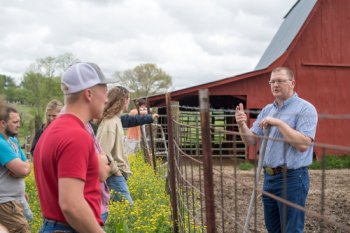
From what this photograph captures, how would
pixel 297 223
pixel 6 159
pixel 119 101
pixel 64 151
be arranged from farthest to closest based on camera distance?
pixel 119 101
pixel 6 159
pixel 297 223
pixel 64 151

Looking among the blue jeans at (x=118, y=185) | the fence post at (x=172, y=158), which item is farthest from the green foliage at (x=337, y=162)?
the fence post at (x=172, y=158)

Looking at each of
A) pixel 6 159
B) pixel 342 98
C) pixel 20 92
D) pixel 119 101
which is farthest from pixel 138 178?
pixel 20 92

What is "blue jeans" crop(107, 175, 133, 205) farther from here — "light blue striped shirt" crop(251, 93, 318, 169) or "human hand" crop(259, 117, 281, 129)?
"human hand" crop(259, 117, 281, 129)

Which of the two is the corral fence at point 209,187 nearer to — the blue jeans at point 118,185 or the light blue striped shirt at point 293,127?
the light blue striped shirt at point 293,127

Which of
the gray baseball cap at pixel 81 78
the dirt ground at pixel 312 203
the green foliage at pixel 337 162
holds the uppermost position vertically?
the gray baseball cap at pixel 81 78

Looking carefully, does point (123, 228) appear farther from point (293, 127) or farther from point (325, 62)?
point (325, 62)

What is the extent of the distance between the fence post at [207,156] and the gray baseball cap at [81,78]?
21.1 inches

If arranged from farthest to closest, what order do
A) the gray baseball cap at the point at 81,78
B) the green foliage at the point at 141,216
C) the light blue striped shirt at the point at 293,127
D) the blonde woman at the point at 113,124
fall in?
1. the green foliage at the point at 141,216
2. the blonde woman at the point at 113,124
3. the light blue striped shirt at the point at 293,127
4. the gray baseball cap at the point at 81,78

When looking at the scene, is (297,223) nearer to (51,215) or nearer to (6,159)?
(51,215)

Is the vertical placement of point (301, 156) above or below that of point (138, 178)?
above

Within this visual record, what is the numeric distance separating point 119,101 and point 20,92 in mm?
38625

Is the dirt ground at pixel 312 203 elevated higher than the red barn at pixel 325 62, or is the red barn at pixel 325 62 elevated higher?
the red barn at pixel 325 62

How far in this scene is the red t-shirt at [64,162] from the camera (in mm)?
1951

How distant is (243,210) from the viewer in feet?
23.1
